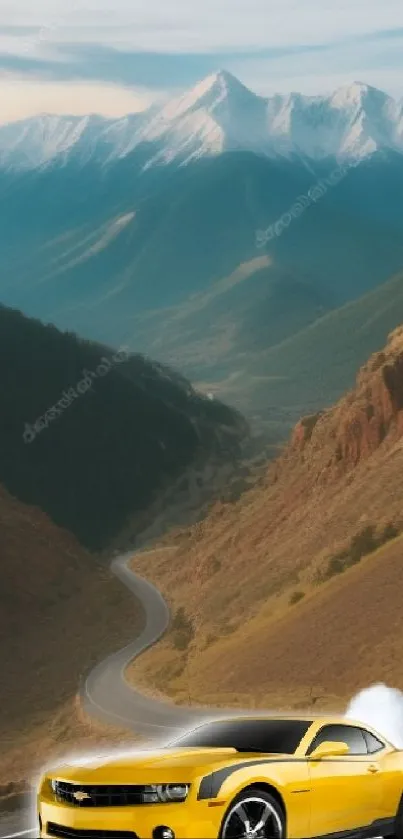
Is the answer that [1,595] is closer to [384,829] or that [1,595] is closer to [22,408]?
[384,829]

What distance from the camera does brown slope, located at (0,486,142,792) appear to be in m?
61.0

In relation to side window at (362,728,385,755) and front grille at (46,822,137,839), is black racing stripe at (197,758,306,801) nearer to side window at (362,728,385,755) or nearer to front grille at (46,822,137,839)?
front grille at (46,822,137,839)

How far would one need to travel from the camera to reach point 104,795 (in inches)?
504

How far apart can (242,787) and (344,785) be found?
1.69 metres

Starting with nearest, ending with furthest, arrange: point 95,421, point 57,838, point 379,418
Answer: point 57,838 < point 379,418 < point 95,421

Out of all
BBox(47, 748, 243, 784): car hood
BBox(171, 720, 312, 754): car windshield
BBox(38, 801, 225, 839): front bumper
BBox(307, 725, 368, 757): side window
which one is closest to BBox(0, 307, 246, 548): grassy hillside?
BBox(171, 720, 312, 754): car windshield

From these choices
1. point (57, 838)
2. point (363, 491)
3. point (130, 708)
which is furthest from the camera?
point (363, 491)

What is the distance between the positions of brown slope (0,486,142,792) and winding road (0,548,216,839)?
1.11 meters

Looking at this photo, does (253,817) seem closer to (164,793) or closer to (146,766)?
(164,793)

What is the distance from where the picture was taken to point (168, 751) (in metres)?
13.9

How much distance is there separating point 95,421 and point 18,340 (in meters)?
17.6

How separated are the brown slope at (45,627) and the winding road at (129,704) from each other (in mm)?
1115

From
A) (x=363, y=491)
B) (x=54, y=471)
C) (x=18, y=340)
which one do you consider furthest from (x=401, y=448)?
(x=18, y=340)

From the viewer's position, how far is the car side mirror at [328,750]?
13.7 metres
